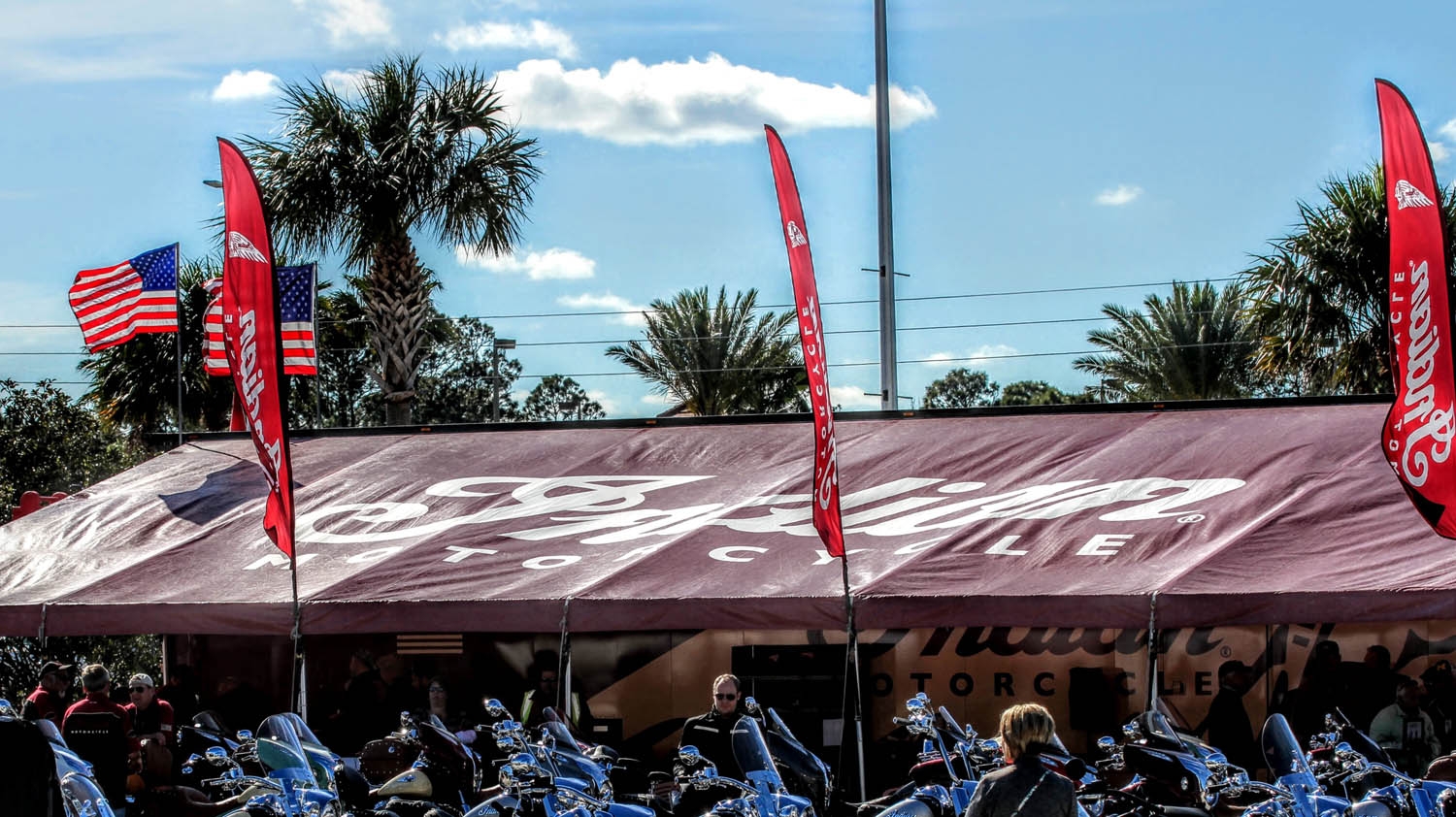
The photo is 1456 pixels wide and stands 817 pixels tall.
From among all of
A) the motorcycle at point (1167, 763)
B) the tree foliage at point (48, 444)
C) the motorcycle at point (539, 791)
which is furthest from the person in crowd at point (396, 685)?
Answer: the tree foliage at point (48, 444)

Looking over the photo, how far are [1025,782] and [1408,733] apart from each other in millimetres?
7173

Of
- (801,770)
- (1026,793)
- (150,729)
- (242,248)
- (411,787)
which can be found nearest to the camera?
(1026,793)

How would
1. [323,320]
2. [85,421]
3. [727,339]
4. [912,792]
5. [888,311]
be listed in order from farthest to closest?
Answer: [323,320] < [727,339] < [85,421] < [888,311] < [912,792]

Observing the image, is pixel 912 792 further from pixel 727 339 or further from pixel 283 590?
pixel 727 339

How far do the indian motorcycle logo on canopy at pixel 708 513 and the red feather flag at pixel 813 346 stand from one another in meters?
1.24

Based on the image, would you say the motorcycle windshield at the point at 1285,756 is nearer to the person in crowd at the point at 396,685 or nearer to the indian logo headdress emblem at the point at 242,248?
the person in crowd at the point at 396,685

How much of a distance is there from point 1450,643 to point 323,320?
1215 inches

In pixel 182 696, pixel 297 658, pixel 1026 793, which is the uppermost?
pixel 1026 793

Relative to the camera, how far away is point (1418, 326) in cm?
1026

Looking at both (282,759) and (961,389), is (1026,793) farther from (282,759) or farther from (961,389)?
(961,389)

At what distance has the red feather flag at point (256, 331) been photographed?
12398 mm

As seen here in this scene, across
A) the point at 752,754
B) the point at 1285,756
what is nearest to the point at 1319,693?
the point at 1285,756

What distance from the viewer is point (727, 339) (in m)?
37.2

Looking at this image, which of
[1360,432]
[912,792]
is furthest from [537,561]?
[1360,432]
